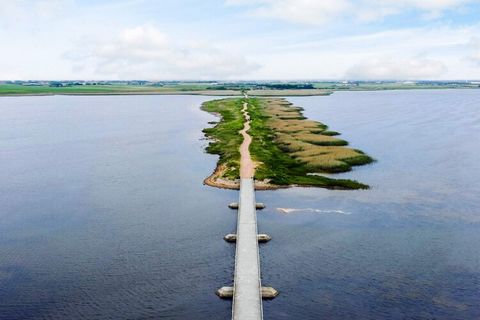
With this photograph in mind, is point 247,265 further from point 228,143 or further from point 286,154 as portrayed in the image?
point 228,143

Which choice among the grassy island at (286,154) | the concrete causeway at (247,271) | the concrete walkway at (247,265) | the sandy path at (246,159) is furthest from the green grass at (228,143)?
the concrete causeway at (247,271)

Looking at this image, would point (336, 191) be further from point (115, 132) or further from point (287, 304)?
point (115, 132)

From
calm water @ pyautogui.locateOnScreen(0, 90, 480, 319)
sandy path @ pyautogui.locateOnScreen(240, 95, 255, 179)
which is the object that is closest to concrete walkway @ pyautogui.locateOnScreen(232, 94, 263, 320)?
calm water @ pyautogui.locateOnScreen(0, 90, 480, 319)

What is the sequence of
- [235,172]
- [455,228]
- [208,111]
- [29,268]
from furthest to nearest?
[208,111] < [235,172] < [455,228] < [29,268]

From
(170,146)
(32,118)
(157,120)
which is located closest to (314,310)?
(170,146)

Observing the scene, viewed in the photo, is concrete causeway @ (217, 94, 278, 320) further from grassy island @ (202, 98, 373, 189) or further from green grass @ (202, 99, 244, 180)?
green grass @ (202, 99, 244, 180)

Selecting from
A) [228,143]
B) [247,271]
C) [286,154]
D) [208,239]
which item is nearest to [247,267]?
[247,271]
